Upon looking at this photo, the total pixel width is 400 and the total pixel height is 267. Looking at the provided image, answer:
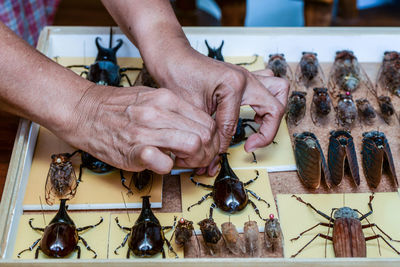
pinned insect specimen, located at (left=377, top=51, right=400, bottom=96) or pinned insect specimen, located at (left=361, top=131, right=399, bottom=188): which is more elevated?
pinned insect specimen, located at (left=377, top=51, right=400, bottom=96)

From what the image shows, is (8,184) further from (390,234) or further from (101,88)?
(390,234)

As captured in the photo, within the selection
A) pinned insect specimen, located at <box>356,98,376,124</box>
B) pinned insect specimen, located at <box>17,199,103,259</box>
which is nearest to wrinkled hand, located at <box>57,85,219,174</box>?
pinned insect specimen, located at <box>17,199,103,259</box>

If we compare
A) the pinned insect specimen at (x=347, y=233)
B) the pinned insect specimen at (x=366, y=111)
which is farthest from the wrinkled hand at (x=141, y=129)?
the pinned insect specimen at (x=366, y=111)

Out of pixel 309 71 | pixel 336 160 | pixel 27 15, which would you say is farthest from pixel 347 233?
pixel 27 15

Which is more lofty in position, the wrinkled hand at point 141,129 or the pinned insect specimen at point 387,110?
the pinned insect specimen at point 387,110

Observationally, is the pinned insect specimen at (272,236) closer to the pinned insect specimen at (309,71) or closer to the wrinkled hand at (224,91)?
the wrinkled hand at (224,91)

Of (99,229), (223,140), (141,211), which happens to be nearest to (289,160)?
(223,140)

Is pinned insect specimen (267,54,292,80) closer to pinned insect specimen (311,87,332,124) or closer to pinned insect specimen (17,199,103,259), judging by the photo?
pinned insect specimen (311,87,332,124)
